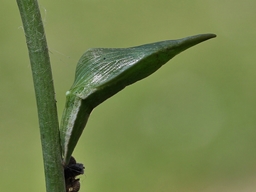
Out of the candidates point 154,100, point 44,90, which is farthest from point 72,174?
point 154,100

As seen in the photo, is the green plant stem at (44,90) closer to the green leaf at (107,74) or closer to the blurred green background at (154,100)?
the green leaf at (107,74)

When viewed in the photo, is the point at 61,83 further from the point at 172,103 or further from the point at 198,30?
the point at 198,30

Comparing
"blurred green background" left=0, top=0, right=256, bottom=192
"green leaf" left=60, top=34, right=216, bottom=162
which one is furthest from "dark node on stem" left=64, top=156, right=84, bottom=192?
"blurred green background" left=0, top=0, right=256, bottom=192

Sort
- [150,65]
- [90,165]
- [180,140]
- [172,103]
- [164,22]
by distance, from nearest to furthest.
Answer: [150,65]
[90,165]
[180,140]
[172,103]
[164,22]

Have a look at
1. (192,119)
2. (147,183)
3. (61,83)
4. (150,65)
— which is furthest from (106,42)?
(150,65)

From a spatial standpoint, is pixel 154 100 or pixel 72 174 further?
pixel 154 100

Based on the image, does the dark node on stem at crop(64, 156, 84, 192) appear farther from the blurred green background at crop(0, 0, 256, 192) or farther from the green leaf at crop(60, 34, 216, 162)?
the blurred green background at crop(0, 0, 256, 192)

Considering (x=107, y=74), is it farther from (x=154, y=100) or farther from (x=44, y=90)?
(x=154, y=100)
